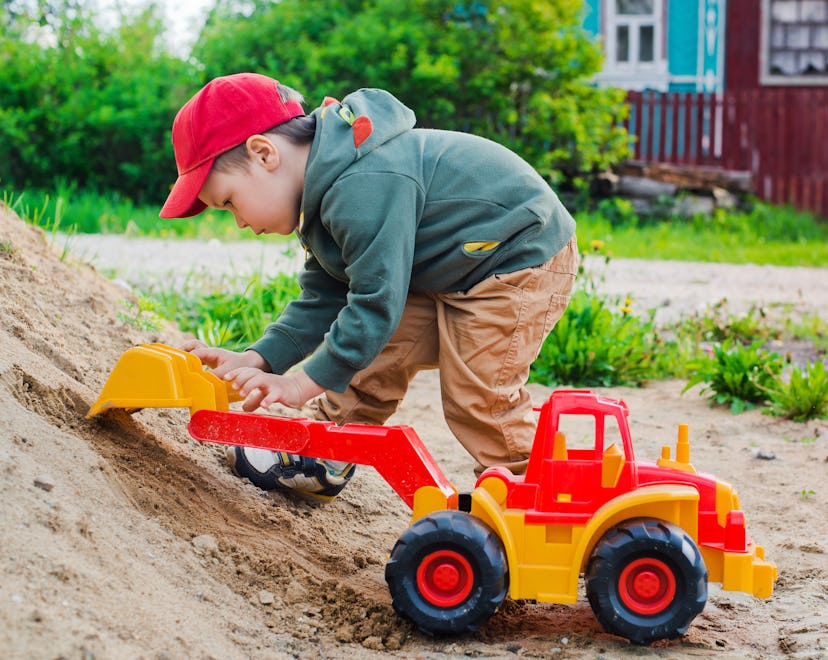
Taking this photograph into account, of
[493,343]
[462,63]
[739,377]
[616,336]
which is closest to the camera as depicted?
[493,343]

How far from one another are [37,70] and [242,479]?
33.7 ft

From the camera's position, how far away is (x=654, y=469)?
7.92ft

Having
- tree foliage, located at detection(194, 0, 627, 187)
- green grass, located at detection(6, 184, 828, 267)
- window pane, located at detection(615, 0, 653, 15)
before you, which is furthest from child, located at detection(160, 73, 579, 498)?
window pane, located at detection(615, 0, 653, 15)

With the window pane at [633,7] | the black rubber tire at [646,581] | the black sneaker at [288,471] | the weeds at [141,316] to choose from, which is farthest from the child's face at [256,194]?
the window pane at [633,7]

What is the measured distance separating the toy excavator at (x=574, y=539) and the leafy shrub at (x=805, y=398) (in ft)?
7.20

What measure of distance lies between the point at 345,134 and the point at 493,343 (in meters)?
0.64

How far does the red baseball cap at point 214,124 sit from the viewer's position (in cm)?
257

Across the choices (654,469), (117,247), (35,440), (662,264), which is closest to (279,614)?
(35,440)

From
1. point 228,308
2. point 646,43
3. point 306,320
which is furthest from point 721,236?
point 306,320

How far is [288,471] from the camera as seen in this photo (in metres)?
3.05

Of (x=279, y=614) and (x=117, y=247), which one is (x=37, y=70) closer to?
(x=117, y=247)

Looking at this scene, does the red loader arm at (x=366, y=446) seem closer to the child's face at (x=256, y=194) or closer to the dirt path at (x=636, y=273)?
the child's face at (x=256, y=194)

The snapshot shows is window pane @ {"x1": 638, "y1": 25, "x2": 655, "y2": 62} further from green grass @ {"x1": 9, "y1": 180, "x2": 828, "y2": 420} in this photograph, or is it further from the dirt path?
green grass @ {"x1": 9, "y1": 180, "x2": 828, "y2": 420}

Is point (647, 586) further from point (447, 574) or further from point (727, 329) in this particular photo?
point (727, 329)
